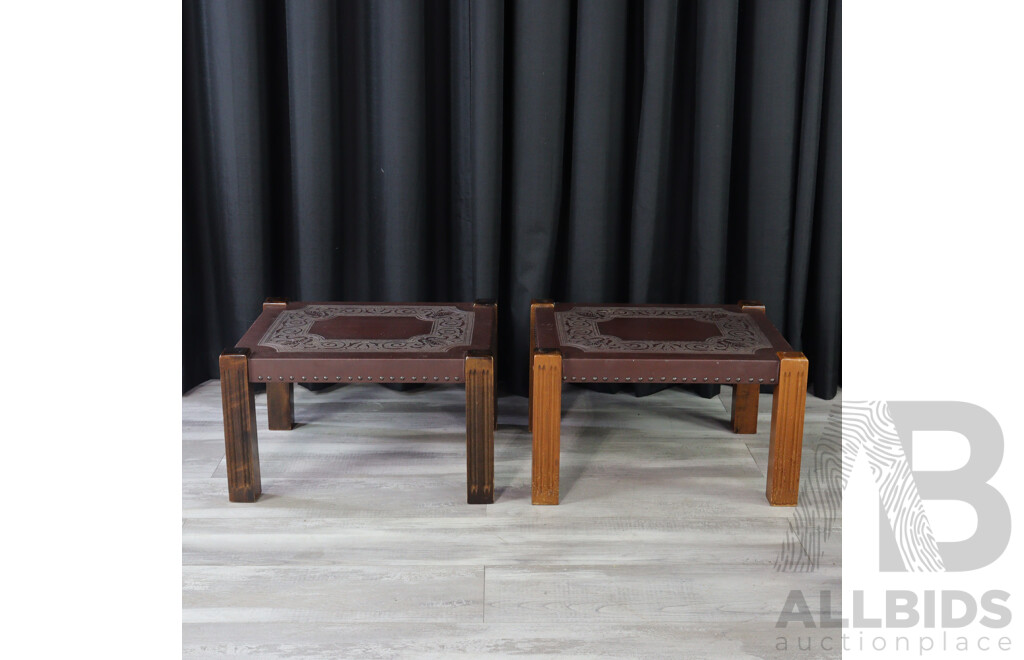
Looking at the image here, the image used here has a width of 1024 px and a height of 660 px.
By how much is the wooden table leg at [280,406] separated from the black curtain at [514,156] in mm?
311

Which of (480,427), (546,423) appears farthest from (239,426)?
(546,423)

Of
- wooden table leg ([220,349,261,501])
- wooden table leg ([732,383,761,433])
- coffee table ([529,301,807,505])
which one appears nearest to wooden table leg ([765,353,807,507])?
coffee table ([529,301,807,505])

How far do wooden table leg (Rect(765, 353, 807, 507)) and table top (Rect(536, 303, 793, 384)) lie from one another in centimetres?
3

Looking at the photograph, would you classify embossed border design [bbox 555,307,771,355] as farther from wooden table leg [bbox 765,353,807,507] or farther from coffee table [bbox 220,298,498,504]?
coffee table [bbox 220,298,498,504]

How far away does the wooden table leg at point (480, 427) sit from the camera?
6.37 feet

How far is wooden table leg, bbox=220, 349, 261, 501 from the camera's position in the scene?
1943 millimetres

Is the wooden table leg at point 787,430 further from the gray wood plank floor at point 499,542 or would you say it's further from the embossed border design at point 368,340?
the embossed border design at point 368,340

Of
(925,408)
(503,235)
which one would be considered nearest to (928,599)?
(925,408)

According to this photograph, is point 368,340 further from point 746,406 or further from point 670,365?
point 746,406

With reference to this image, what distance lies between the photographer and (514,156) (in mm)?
2445

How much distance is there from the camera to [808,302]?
105 inches

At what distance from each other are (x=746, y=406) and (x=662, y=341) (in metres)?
0.45

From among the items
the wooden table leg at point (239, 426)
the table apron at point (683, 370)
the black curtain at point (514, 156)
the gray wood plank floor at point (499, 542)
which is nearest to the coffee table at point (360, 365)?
the wooden table leg at point (239, 426)

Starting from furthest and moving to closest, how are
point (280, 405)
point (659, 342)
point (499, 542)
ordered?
point (280, 405) < point (659, 342) < point (499, 542)
